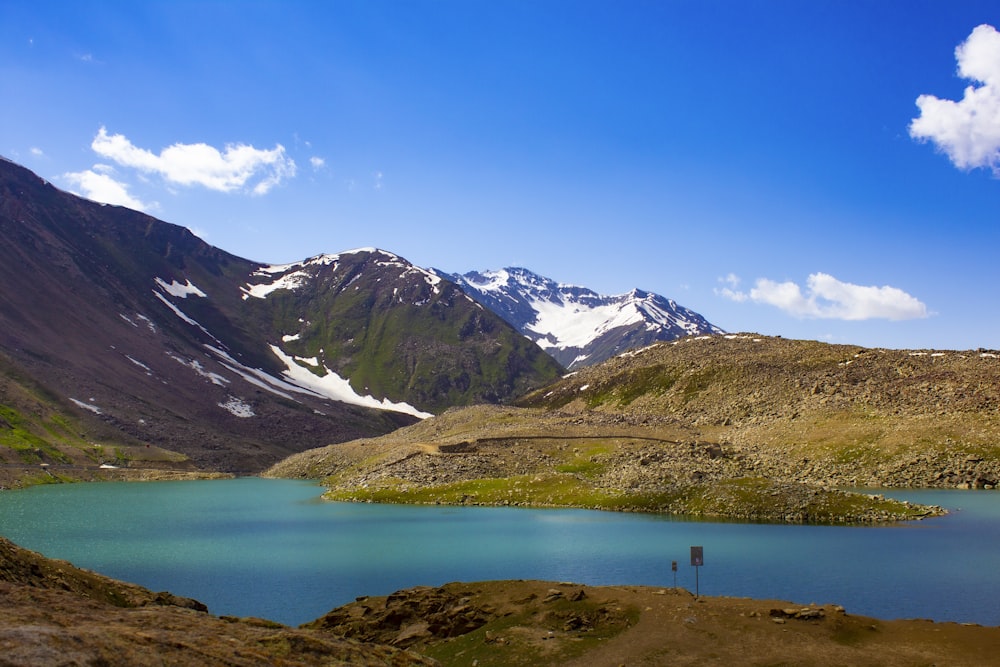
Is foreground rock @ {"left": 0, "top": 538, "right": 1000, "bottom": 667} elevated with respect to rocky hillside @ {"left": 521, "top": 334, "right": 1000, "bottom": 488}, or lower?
lower

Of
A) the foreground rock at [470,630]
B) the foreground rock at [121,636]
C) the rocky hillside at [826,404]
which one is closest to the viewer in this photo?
the foreground rock at [121,636]

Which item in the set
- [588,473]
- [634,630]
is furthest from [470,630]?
[588,473]

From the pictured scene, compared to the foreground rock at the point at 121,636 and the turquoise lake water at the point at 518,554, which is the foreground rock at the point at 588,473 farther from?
the foreground rock at the point at 121,636

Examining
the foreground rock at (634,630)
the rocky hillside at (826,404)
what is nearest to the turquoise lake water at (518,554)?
the foreground rock at (634,630)

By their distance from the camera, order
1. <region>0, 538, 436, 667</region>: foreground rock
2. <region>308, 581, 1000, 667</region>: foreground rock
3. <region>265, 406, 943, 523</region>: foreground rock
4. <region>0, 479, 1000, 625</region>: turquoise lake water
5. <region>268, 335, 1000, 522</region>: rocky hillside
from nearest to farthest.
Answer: <region>0, 538, 436, 667</region>: foreground rock
<region>308, 581, 1000, 667</region>: foreground rock
<region>0, 479, 1000, 625</region>: turquoise lake water
<region>265, 406, 943, 523</region>: foreground rock
<region>268, 335, 1000, 522</region>: rocky hillside

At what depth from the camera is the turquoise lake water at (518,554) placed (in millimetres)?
42250

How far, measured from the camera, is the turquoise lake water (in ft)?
139

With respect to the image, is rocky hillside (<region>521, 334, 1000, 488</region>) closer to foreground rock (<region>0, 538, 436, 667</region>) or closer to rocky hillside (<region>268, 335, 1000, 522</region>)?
rocky hillside (<region>268, 335, 1000, 522</region>)

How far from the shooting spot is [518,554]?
183 ft

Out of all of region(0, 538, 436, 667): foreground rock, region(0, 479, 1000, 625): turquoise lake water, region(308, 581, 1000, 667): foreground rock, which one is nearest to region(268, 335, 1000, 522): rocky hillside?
region(0, 479, 1000, 625): turquoise lake water

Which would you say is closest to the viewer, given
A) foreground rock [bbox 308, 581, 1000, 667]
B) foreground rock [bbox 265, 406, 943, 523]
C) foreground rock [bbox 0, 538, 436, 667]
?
foreground rock [bbox 0, 538, 436, 667]

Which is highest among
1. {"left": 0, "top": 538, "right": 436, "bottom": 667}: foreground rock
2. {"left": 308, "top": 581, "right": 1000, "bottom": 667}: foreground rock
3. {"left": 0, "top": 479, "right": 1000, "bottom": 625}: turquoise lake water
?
{"left": 0, "top": 538, "right": 436, "bottom": 667}: foreground rock

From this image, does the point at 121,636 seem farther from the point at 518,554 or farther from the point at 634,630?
the point at 518,554

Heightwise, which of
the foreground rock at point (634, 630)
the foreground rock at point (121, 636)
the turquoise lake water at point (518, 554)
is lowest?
the turquoise lake water at point (518, 554)
